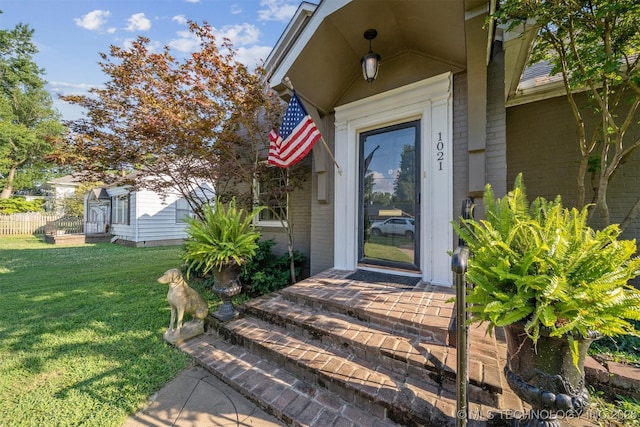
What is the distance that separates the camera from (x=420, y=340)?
229 cm

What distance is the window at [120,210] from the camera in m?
12.5

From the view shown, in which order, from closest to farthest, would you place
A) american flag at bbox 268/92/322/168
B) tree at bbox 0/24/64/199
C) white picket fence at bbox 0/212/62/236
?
american flag at bbox 268/92/322/168 → white picket fence at bbox 0/212/62/236 → tree at bbox 0/24/64/199

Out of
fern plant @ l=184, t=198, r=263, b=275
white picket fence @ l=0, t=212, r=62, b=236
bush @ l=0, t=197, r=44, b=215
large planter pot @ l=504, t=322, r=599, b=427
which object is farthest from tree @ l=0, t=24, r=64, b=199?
large planter pot @ l=504, t=322, r=599, b=427

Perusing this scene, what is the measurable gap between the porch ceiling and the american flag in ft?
1.57

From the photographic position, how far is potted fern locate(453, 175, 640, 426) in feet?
4.01

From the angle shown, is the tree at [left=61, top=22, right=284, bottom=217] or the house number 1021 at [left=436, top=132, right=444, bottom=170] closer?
the house number 1021 at [left=436, top=132, right=444, bottom=170]

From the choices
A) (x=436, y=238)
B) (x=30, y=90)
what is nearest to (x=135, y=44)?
(x=436, y=238)

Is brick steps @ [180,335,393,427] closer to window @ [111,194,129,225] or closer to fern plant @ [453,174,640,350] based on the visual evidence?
fern plant @ [453,174,640,350]

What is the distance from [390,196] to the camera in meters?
4.02

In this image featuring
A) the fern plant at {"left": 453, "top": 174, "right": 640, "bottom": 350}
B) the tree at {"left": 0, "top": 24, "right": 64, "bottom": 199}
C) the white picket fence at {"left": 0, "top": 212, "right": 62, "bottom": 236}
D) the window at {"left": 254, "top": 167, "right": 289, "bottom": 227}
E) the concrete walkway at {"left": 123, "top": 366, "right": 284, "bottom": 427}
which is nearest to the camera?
the fern plant at {"left": 453, "top": 174, "right": 640, "bottom": 350}

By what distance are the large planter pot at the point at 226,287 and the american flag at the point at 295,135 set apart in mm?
1796

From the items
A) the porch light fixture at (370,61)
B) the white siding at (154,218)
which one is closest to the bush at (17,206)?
the white siding at (154,218)

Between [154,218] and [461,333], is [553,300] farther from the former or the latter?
[154,218]

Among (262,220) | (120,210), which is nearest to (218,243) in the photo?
(262,220)
